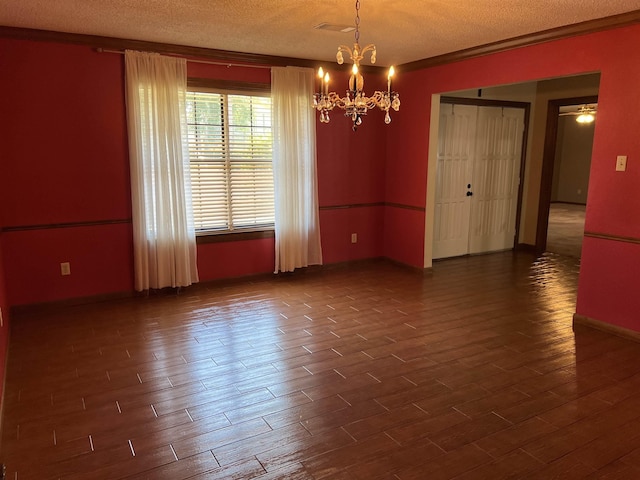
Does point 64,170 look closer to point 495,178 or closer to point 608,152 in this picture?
point 608,152

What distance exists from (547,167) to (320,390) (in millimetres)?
5422

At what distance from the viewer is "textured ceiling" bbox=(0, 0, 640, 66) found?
3.42m

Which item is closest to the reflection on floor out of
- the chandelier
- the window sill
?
the window sill

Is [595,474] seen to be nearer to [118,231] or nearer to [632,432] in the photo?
[632,432]

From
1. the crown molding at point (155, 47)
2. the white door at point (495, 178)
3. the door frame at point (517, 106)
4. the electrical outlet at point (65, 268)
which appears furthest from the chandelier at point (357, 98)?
the white door at point (495, 178)

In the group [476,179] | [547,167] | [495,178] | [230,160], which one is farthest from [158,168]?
[547,167]

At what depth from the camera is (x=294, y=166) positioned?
5.47m

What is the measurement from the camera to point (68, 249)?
459 centimetres

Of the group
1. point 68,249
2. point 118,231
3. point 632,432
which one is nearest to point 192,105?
point 118,231

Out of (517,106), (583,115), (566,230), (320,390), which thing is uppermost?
(583,115)

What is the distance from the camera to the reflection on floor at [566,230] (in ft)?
23.8

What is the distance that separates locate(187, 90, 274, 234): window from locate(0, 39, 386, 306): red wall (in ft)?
1.03

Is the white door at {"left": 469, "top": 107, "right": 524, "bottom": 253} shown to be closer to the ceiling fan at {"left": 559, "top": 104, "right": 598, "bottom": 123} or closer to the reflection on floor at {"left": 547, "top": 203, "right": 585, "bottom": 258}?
the reflection on floor at {"left": 547, "top": 203, "right": 585, "bottom": 258}

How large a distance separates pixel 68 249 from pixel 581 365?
15.0 feet
